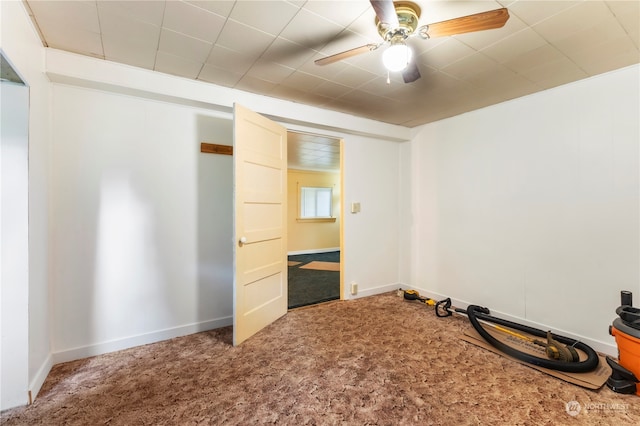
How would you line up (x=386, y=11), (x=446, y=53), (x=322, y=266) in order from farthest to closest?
(x=322, y=266) → (x=446, y=53) → (x=386, y=11)

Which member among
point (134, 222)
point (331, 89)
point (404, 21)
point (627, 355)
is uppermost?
point (331, 89)

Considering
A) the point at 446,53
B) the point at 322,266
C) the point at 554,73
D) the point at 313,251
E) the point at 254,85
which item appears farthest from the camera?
the point at 313,251

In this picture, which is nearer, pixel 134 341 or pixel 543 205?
pixel 134 341

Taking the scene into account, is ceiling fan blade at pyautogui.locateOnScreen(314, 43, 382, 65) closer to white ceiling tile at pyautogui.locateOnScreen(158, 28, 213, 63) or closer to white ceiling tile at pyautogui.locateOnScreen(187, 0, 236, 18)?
white ceiling tile at pyautogui.locateOnScreen(187, 0, 236, 18)

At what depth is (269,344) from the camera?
7.73 feet

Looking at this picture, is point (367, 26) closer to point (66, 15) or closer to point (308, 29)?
point (308, 29)

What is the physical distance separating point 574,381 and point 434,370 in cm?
89

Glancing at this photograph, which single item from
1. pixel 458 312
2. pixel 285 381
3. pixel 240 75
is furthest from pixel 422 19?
pixel 458 312

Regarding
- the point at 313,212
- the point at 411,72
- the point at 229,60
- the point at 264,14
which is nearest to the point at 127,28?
the point at 229,60

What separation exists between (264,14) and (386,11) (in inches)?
30.3

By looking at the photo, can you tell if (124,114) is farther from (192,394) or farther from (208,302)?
(192,394)

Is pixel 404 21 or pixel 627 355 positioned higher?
pixel 404 21

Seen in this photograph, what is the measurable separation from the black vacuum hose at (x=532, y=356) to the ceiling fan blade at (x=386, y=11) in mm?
2460

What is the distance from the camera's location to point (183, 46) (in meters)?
1.93
